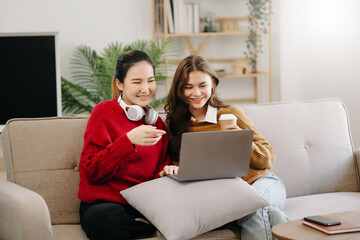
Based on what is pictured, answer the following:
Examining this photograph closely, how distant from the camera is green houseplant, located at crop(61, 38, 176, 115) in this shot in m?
3.89

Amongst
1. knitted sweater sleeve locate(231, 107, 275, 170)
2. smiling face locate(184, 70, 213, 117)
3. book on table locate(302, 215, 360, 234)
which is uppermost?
smiling face locate(184, 70, 213, 117)

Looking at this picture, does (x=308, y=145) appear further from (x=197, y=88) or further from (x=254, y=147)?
(x=197, y=88)

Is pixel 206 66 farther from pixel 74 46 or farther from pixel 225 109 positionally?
pixel 74 46

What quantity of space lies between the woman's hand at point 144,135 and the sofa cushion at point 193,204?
161 mm

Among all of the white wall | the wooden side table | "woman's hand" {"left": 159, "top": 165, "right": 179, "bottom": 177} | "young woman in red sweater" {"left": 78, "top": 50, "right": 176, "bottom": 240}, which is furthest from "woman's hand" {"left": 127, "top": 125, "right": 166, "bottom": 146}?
the white wall

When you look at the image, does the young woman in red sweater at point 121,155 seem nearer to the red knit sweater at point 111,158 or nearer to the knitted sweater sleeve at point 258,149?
the red knit sweater at point 111,158

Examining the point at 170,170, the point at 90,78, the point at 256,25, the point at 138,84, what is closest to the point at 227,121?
the point at 170,170

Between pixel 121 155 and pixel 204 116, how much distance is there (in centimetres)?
50

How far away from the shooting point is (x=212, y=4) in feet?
14.9

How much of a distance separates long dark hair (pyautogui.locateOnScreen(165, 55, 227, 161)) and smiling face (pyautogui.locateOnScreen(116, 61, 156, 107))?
0.48 feet

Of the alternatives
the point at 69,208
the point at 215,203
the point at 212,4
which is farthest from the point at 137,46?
the point at 215,203

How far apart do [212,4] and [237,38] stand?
0.40 meters

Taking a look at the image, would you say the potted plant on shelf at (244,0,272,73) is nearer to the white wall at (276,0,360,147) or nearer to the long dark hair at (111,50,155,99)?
the white wall at (276,0,360,147)

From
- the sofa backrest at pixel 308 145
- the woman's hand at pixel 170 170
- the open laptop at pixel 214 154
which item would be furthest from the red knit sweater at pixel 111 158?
the sofa backrest at pixel 308 145
